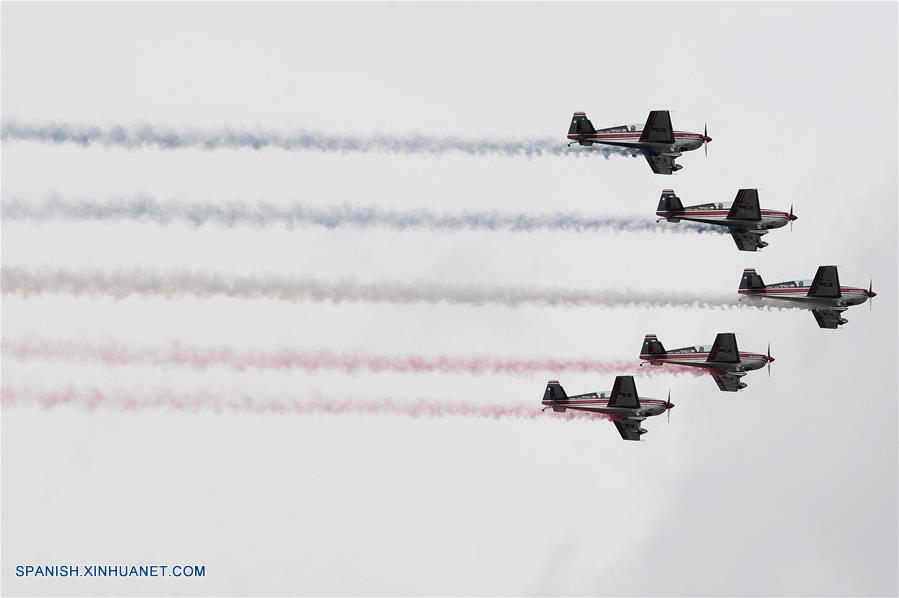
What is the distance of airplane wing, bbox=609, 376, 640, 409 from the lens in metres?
85.8

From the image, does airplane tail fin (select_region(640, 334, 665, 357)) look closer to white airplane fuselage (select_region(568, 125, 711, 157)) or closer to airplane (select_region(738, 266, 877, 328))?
airplane (select_region(738, 266, 877, 328))

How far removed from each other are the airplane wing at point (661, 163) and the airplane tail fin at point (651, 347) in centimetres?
886

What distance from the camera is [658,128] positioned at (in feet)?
289

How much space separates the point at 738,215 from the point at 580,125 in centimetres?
943

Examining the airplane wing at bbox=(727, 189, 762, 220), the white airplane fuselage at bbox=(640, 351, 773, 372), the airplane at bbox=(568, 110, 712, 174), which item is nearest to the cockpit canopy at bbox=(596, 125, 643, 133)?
the airplane at bbox=(568, 110, 712, 174)

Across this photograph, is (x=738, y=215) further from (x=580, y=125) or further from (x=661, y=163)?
(x=580, y=125)

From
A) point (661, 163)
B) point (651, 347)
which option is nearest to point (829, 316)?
point (651, 347)

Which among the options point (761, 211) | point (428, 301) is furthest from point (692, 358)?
point (428, 301)

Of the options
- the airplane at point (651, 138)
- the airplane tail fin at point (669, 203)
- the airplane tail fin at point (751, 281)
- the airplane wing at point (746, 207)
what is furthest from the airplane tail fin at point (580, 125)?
the airplane tail fin at point (751, 281)

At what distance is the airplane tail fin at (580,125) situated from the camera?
8825 cm

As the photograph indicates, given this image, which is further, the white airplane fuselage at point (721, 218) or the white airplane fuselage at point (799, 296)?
the white airplane fuselage at point (721, 218)

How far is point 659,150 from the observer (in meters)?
89.1

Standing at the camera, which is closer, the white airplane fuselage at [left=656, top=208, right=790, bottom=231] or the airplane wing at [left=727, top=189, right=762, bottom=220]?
the airplane wing at [left=727, top=189, right=762, bottom=220]

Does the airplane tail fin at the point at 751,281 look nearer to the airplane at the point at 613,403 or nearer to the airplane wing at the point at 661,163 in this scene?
the airplane wing at the point at 661,163
